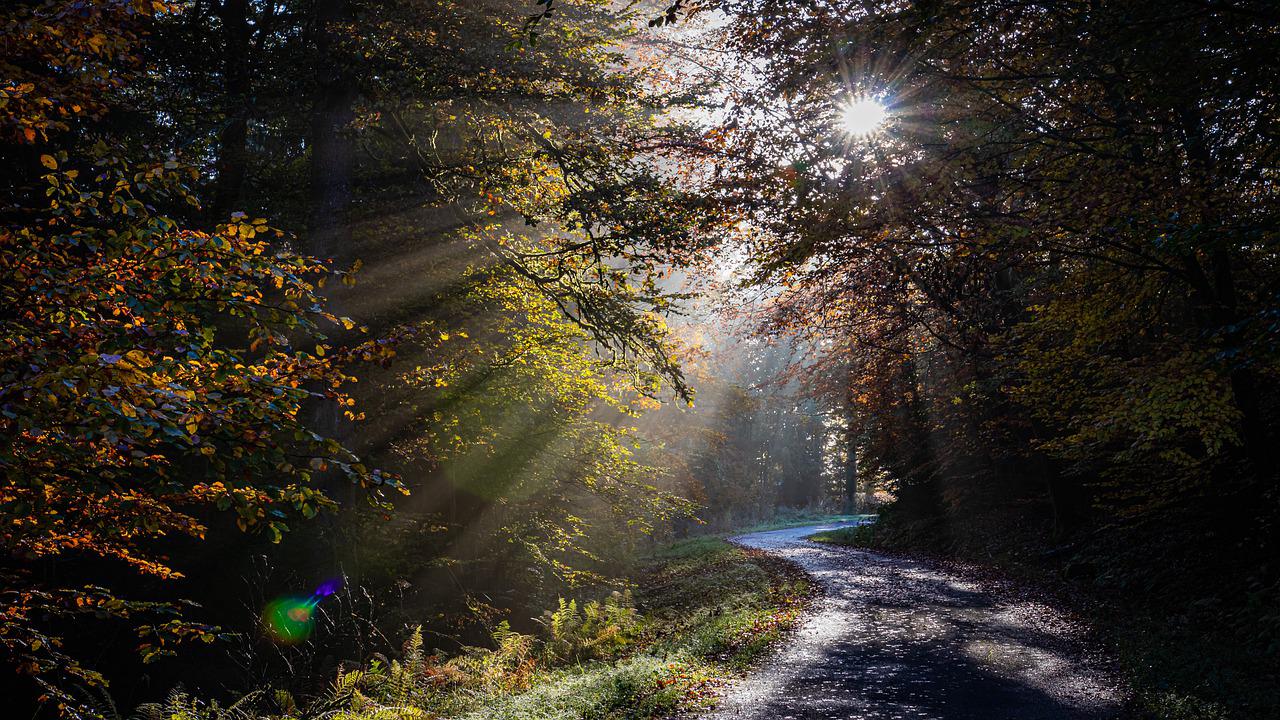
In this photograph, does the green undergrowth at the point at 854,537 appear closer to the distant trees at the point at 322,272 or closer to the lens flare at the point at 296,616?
the distant trees at the point at 322,272

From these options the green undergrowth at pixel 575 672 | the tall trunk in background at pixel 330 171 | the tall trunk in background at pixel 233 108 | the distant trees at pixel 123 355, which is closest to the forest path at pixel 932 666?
the green undergrowth at pixel 575 672

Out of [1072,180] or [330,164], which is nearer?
[1072,180]

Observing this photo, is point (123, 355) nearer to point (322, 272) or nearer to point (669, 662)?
point (322, 272)

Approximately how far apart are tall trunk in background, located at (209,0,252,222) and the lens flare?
6.62m

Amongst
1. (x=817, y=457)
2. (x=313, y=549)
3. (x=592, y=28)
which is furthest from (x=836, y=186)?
(x=817, y=457)

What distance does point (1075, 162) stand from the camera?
1040cm

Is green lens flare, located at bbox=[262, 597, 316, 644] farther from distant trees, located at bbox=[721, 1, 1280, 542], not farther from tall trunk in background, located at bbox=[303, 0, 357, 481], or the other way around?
distant trees, located at bbox=[721, 1, 1280, 542]

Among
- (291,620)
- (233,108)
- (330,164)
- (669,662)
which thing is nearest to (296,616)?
(291,620)

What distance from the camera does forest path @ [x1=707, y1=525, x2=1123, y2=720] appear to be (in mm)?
7531

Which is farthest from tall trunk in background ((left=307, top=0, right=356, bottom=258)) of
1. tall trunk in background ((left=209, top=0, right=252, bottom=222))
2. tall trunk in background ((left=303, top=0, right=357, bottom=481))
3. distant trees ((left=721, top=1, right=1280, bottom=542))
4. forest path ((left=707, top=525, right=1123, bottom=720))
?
forest path ((left=707, top=525, right=1123, bottom=720))

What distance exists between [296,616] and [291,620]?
0.09 metres

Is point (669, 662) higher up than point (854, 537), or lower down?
higher up

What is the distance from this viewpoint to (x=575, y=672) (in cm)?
1064

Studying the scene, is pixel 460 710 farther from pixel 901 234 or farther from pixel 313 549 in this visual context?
pixel 901 234
